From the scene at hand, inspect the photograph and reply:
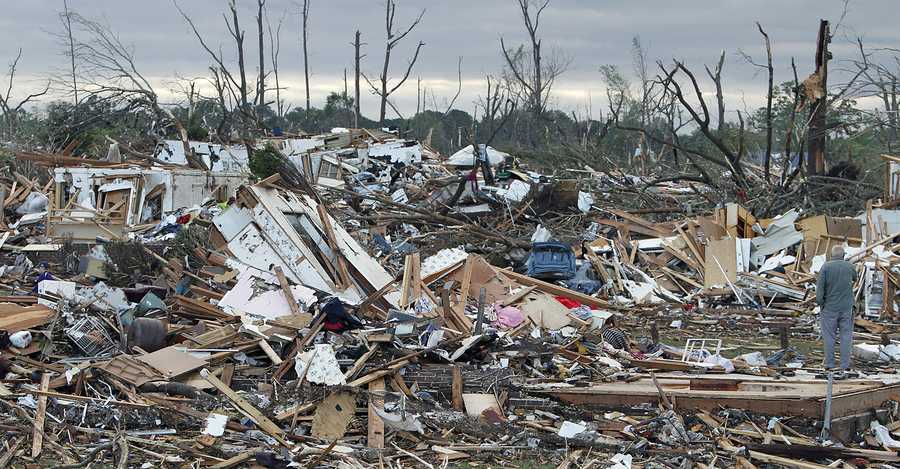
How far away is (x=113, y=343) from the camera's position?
9617 mm

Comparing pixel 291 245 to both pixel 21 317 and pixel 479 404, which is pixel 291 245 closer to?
pixel 21 317

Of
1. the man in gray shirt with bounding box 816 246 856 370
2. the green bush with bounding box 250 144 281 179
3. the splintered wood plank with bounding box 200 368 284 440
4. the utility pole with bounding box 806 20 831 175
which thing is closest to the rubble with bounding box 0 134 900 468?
the splintered wood plank with bounding box 200 368 284 440

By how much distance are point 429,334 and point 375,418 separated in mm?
2011

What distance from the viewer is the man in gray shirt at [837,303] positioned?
1041 centimetres

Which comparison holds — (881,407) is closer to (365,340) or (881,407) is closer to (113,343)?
(365,340)

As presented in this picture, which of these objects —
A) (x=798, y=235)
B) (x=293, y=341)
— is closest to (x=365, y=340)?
(x=293, y=341)

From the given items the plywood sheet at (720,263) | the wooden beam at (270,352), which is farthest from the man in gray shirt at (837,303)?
the plywood sheet at (720,263)

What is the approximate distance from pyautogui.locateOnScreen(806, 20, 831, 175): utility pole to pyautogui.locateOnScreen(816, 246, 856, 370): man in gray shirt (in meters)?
11.8

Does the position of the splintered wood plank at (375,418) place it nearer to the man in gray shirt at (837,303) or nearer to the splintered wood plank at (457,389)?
the splintered wood plank at (457,389)

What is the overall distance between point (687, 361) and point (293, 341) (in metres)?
3.96

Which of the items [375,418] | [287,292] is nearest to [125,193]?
[287,292]

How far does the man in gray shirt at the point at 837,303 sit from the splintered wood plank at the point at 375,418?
4.80m

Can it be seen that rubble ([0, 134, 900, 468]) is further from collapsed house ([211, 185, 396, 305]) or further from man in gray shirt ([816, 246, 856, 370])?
man in gray shirt ([816, 246, 856, 370])

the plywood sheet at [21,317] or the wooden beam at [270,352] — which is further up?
the plywood sheet at [21,317]
